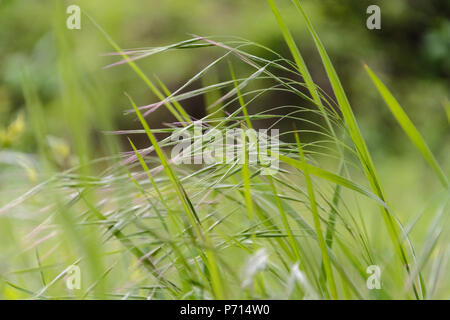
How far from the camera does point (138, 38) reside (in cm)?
346

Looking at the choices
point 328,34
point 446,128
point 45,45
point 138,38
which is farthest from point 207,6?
point 446,128

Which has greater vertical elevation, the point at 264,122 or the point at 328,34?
the point at 328,34

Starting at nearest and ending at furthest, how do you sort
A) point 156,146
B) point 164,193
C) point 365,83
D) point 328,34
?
point 156,146 → point 164,193 → point 328,34 → point 365,83

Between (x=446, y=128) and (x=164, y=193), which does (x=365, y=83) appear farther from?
(x=164, y=193)

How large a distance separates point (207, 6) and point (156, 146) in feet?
9.95

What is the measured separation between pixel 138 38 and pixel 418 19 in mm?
1783

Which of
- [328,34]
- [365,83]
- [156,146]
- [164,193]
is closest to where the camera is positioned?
[156,146]

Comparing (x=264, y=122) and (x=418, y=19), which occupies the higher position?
(x=418, y=19)

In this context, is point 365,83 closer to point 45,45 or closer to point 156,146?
point 45,45

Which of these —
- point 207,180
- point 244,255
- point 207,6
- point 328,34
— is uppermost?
point 207,6

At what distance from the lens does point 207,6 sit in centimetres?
336

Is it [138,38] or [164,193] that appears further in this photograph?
[138,38]

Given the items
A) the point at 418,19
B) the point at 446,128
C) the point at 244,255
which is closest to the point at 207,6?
the point at 418,19

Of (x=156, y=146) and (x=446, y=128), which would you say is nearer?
(x=156, y=146)
